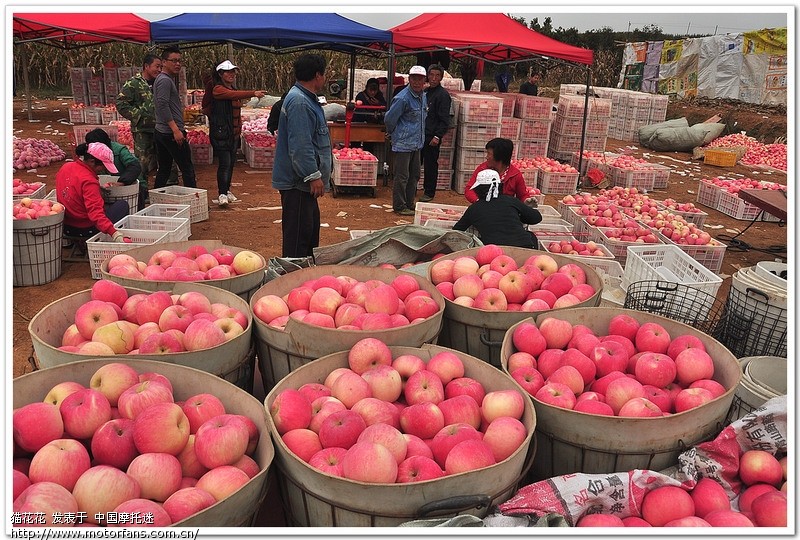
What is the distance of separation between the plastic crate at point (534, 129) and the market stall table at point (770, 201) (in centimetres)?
475

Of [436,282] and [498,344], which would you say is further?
[436,282]

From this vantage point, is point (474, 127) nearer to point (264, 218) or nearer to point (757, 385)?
point (264, 218)

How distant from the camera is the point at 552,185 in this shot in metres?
12.1

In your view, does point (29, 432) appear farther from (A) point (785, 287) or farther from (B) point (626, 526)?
(A) point (785, 287)

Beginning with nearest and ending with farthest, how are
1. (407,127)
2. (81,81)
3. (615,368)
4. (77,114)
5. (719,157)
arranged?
(615,368) < (407,127) < (77,114) < (719,157) < (81,81)

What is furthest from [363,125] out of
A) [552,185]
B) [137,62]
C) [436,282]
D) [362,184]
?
[137,62]

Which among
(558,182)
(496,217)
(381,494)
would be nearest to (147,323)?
(381,494)

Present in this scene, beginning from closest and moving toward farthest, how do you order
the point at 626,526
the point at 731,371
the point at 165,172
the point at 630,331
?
the point at 626,526 → the point at 731,371 → the point at 630,331 → the point at 165,172

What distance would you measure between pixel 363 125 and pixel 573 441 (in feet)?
34.1

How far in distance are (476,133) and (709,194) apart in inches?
211

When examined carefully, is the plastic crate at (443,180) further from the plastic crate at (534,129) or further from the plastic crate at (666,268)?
the plastic crate at (666,268)

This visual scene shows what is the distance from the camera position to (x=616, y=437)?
2426 millimetres

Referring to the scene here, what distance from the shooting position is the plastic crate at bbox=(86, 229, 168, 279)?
605cm

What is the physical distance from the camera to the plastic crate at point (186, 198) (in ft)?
27.9
